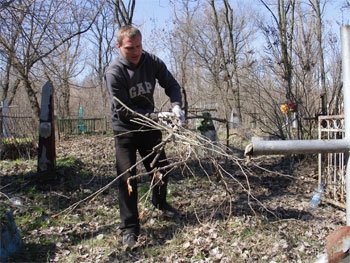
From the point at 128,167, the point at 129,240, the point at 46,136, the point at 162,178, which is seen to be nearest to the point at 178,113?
the point at 128,167

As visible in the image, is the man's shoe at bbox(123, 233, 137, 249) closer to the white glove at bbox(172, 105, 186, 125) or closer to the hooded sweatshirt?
the hooded sweatshirt

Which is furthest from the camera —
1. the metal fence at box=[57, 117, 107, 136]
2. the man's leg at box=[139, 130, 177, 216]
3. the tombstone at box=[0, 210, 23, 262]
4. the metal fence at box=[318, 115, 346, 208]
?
the metal fence at box=[57, 117, 107, 136]

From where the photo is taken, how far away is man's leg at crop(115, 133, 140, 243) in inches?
129

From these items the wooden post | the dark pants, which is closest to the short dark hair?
the dark pants

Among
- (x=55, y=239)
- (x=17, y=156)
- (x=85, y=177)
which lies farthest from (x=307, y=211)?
(x=17, y=156)

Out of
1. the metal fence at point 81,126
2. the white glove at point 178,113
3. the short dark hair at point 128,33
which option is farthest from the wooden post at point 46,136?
the metal fence at point 81,126

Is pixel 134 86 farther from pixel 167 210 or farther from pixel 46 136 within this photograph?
pixel 46 136

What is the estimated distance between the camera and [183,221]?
3.82m

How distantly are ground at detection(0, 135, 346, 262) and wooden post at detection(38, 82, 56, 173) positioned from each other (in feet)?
0.59

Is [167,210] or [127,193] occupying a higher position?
[127,193]

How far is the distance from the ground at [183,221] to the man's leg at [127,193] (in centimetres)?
13

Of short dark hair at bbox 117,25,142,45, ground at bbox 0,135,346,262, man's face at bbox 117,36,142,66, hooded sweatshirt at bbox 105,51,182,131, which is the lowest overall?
ground at bbox 0,135,346,262

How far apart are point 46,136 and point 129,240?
2.69 m

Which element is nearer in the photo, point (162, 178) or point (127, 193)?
point (127, 193)
